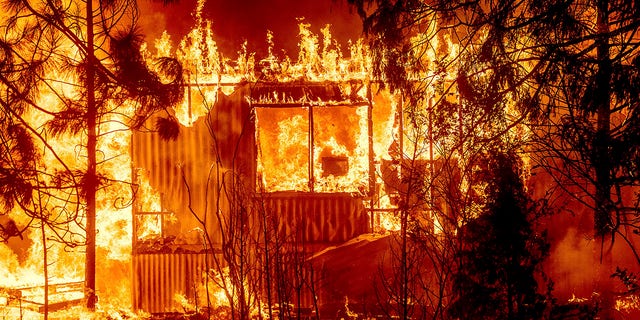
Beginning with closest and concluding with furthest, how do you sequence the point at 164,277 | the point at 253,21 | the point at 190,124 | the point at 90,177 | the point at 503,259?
1. the point at 503,259
2. the point at 90,177
3. the point at 164,277
4. the point at 190,124
5. the point at 253,21

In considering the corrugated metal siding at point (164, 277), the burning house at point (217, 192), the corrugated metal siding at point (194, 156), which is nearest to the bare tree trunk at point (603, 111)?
the burning house at point (217, 192)

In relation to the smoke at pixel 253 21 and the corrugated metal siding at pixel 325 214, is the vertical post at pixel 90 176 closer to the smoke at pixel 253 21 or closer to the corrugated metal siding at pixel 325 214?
the corrugated metal siding at pixel 325 214

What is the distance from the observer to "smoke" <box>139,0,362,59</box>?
1445 cm

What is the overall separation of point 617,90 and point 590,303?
5.69 m

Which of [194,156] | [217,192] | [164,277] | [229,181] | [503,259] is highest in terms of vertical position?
[194,156]

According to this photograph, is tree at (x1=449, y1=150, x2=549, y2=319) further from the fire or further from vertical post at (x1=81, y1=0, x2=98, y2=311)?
vertical post at (x1=81, y1=0, x2=98, y2=311)

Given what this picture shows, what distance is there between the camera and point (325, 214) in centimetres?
1298

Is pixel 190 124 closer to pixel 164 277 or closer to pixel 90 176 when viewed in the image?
pixel 164 277

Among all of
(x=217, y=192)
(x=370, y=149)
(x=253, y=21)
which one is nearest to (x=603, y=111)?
(x=370, y=149)

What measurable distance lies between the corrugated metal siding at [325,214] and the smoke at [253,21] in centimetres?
381

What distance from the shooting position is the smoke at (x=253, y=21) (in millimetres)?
14445

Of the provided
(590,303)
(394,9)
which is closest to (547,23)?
(394,9)

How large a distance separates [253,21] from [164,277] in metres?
7.13

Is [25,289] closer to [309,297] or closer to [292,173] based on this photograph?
[309,297]
